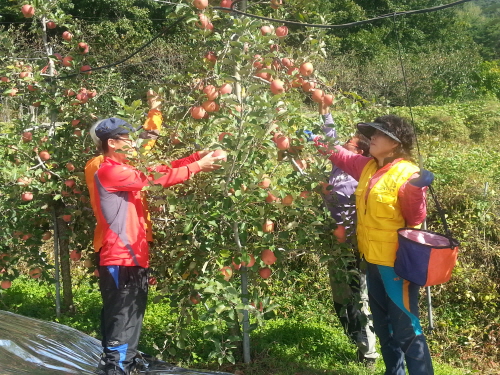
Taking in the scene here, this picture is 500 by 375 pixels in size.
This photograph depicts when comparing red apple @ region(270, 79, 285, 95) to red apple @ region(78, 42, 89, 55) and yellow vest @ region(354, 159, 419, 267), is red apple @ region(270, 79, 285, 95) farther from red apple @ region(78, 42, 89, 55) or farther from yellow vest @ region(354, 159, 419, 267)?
red apple @ region(78, 42, 89, 55)

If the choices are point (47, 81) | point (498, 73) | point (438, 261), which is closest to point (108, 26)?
point (498, 73)

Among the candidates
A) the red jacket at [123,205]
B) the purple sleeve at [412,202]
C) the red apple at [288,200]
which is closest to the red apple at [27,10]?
the red jacket at [123,205]

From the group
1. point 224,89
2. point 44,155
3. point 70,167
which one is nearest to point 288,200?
point 224,89

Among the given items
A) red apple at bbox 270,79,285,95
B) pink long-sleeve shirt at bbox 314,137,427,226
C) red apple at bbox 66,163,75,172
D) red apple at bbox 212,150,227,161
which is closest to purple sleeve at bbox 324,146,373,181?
pink long-sleeve shirt at bbox 314,137,427,226

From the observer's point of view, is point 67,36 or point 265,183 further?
point 67,36

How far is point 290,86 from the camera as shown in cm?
291

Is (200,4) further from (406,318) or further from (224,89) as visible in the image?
(406,318)

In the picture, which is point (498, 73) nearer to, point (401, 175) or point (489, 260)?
point (489, 260)

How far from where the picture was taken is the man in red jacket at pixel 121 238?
2504 mm

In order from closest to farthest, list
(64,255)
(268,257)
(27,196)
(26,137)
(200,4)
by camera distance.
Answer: (200,4) < (268,257) < (27,196) < (26,137) < (64,255)

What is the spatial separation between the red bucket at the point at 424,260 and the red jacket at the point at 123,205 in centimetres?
103

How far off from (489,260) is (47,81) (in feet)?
12.3

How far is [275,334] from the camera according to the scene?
363 cm

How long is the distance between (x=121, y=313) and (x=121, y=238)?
1.22ft
